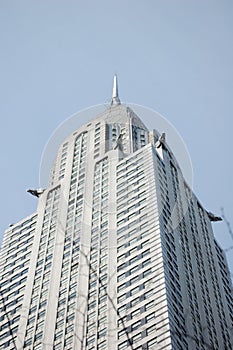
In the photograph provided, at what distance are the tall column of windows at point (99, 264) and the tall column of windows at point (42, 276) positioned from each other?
6.74m

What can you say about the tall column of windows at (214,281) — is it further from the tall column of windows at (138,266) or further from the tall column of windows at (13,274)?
the tall column of windows at (13,274)

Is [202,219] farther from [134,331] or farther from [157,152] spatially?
[134,331]

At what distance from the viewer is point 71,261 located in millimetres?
81750

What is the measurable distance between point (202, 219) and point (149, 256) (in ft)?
103

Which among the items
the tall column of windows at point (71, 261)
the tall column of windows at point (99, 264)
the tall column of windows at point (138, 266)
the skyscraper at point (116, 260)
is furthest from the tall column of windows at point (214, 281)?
the tall column of windows at point (71, 261)

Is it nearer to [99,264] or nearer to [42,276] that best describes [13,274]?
[42,276]

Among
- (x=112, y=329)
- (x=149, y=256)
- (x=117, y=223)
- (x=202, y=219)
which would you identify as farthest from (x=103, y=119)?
(x=112, y=329)

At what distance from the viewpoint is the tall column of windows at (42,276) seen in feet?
240

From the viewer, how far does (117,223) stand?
8325 centimetres

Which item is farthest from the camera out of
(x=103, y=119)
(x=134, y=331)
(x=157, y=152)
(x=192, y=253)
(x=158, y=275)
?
(x=103, y=119)

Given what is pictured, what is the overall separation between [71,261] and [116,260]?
833 cm

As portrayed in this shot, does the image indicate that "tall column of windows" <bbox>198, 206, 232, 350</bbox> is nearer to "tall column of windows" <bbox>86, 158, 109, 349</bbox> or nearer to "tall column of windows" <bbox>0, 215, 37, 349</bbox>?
"tall column of windows" <bbox>86, 158, 109, 349</bbox>

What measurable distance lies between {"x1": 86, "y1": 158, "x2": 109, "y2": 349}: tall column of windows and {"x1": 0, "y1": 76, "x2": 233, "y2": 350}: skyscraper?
16cm

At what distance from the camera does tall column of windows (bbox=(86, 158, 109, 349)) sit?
67562 mm
